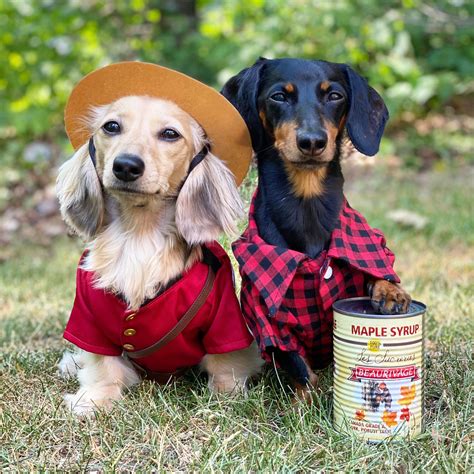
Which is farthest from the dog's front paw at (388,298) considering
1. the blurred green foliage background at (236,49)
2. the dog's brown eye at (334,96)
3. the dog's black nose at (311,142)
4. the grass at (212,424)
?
the blurred green foliage background at (236,49)

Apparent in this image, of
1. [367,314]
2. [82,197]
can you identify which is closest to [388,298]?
[367,314]

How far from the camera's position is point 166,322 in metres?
2.57

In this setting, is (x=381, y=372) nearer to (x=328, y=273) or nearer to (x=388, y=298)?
(x=388, y=298)

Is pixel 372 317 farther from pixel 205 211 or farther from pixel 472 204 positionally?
pixel 472 204

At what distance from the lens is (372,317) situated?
2.21 m

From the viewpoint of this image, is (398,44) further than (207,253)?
Yes

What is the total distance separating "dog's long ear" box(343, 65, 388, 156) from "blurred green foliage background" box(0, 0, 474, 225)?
4660mm

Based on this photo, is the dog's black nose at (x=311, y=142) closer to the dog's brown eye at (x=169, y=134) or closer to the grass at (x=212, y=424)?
the dog's brown eye at (x=169, y=134)

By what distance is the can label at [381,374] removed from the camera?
223cm

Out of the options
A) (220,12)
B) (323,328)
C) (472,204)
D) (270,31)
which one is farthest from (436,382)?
(220,12)

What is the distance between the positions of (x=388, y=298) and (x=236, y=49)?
5.63 meters

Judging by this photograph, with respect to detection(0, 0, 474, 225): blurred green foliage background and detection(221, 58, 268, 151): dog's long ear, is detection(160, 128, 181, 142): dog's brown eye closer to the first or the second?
detection(221, 58, 268, 151): dog's long ear

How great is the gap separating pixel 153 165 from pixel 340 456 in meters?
1.09

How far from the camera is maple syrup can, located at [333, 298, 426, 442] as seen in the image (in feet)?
7.30
